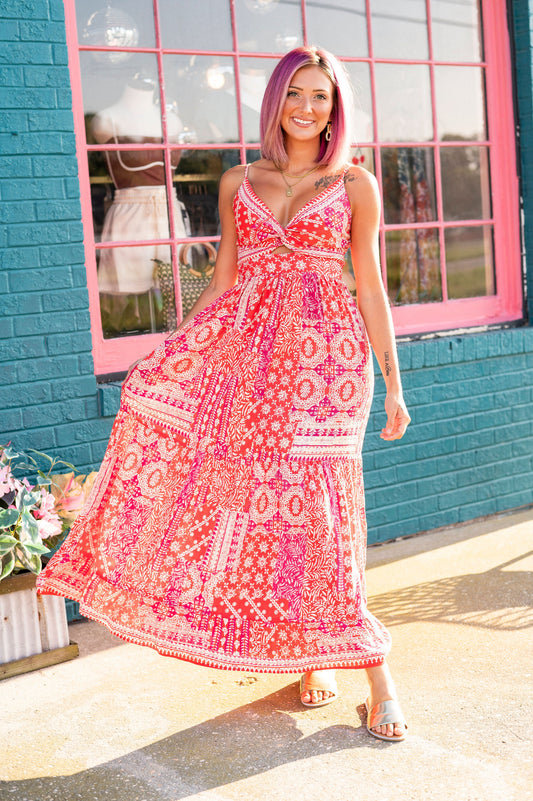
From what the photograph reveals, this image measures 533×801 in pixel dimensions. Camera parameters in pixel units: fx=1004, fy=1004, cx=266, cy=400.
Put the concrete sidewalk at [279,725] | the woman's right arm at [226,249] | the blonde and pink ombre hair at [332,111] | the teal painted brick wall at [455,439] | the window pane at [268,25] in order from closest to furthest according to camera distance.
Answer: the concrete sidewalk at [279,725]
the blonde and pink ombre hair at [332,111]
the woman's right arm at [226,249]
the window pane at [268,25]
the teal painted brick wall at [455,439]

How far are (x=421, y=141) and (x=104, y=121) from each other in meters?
1.90

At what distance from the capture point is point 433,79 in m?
5.45

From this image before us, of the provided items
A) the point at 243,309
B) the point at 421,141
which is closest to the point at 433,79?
the point at 421,141

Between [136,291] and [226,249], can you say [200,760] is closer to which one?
[226,249]

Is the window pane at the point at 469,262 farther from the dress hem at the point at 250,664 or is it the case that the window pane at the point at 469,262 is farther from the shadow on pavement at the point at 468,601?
the dress hem at the point at 250,664

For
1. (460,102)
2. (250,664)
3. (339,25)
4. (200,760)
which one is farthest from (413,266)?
(200,760)

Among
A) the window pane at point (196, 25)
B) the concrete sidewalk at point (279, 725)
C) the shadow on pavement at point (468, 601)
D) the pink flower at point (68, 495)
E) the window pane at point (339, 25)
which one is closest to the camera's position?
the concrete sidewalk at point (279, 725)

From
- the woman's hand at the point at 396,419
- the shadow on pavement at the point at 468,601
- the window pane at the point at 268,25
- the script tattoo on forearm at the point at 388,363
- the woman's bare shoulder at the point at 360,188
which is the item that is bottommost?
the shadow on pavement at the point at 468,601

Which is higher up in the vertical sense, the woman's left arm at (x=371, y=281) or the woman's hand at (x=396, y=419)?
the woman's left arm at (x=371, y=281)

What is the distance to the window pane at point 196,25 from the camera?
4477 millimetres

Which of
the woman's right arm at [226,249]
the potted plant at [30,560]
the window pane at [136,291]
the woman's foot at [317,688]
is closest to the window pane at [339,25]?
the window pane at [136,291]

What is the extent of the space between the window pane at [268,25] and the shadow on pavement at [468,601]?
263 cm

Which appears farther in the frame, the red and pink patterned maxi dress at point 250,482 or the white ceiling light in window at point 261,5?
the white ceiling light in window at point 261,5

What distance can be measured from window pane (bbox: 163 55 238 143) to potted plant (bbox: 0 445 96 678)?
180cm
